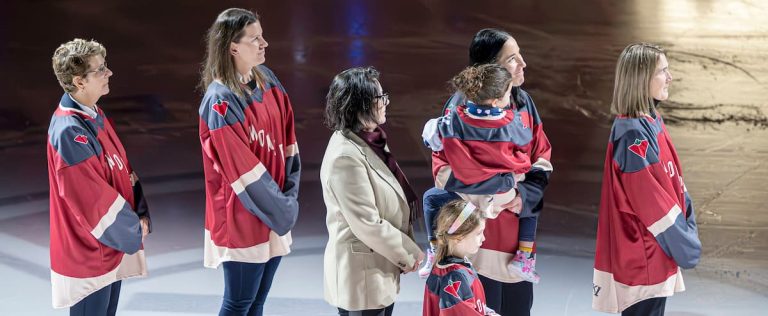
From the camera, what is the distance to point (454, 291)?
2.73 metres

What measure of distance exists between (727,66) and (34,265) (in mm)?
5893

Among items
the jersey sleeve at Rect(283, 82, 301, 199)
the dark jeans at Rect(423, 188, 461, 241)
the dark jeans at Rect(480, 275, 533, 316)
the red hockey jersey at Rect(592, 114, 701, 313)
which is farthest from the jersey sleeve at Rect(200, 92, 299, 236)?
the red hockey jersey at Rect(592, 114, 701, 313)

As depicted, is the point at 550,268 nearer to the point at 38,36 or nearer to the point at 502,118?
the point at 502,118

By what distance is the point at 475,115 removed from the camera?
9.33 ft

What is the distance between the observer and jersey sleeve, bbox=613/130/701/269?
9.31 feet

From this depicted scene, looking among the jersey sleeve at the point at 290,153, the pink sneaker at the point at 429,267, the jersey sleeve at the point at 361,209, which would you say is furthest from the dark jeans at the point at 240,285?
the pink sneaker at the point at 429,267

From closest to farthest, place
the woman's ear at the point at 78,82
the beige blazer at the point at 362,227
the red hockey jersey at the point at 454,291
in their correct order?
the red hockey jersey at the point at 454,291
the beige blazer at the point at 362,227
the woman's ear at the point at 78,82

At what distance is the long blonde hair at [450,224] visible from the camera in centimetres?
277

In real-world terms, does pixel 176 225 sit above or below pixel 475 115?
below

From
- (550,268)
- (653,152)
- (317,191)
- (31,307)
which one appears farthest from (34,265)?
(653,152)

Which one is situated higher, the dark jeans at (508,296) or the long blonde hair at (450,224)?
the long blonde hair at (450,224)

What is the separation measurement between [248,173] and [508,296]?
935 mm

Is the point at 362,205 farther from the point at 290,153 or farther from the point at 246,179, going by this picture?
the point at 290,153

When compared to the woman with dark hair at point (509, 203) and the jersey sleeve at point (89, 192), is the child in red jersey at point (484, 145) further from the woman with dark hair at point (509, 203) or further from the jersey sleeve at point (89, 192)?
the jersey sleeve at point (89, 192)
